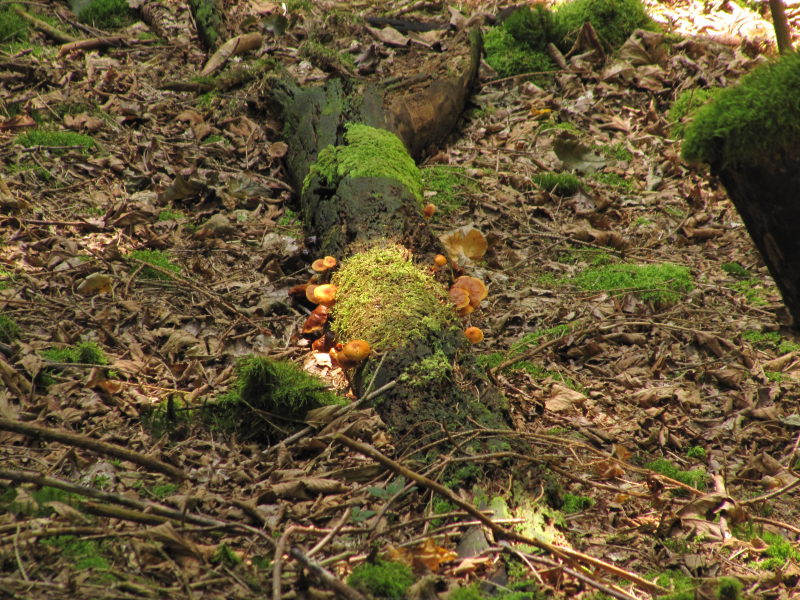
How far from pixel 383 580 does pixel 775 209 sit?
226 cm

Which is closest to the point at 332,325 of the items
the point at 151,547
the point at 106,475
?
the point at 106,475

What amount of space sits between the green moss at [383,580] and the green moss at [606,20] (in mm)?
8041

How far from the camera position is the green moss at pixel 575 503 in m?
3.15

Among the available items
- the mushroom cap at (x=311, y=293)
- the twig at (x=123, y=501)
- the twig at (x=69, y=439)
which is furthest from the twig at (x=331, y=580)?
the mushroom cap at (x=311, y=293)

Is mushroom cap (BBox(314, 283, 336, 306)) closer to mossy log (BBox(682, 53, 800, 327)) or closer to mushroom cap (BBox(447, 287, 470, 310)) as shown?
Result: mushroom cap (BBox(447, 287, 470, 310))

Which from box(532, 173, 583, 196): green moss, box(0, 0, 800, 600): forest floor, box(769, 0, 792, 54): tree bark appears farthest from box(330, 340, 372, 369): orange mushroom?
box(532, 173, 583, 196): green moss

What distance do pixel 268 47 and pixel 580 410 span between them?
659 cm

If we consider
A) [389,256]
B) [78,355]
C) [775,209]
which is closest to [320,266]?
[389,256]

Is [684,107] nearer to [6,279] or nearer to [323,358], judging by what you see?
[323,358]

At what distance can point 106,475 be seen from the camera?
2.96m

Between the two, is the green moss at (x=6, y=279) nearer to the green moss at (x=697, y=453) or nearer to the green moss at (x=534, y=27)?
the green moss at (x=697, y=453)

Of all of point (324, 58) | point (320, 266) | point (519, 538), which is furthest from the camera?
point (324, 58)

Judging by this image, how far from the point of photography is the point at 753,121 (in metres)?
2.51

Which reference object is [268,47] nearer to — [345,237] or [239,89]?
[239,89]
